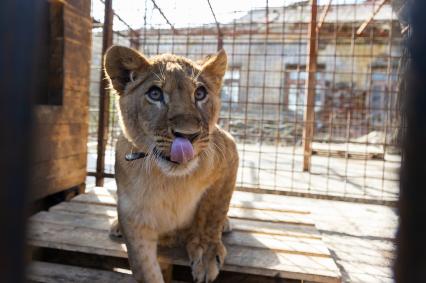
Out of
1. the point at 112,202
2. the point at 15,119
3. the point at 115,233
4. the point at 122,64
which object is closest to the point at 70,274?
the point at 115,233

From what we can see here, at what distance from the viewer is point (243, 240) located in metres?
2.73

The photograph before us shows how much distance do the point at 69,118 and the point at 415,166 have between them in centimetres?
352

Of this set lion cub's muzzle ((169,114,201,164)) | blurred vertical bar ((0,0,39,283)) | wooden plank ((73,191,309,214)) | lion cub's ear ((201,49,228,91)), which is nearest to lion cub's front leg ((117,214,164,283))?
lion cub's muzzle ((169,114,201,164))

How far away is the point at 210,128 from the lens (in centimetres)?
223

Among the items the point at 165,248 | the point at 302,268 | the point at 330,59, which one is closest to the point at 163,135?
the point at 165,248

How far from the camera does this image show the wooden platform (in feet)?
7.61

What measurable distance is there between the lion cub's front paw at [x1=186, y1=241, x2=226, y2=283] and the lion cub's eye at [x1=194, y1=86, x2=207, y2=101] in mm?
888

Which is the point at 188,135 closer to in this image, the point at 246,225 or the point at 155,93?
the point at 155,93

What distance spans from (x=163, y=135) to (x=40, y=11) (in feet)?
4.46

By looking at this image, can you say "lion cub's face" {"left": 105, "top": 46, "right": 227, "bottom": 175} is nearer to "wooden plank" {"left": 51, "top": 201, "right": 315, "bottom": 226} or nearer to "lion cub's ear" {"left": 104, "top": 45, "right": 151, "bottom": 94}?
"lion cub's ear" {"left": 104, "top": 45, "right": 151, "bottom": 94}

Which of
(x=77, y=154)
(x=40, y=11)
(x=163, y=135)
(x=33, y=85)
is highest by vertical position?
(x=40, y=11)

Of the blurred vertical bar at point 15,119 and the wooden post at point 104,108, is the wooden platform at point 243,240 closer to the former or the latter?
the wooden post at point 104,108

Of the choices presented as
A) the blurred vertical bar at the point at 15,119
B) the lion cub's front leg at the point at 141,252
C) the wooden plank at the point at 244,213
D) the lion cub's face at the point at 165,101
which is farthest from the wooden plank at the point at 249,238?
the blurred vertical bar at the point at 15,119

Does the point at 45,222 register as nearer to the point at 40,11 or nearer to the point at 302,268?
the point at 302,268
